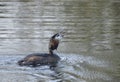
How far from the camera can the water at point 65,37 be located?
11.4m

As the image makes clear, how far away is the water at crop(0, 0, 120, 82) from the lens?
37.5 ft

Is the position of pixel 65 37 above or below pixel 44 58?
below

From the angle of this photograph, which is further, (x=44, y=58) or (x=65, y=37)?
(x=65, y=37)

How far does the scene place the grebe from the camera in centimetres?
1213

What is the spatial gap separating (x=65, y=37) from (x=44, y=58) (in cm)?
302

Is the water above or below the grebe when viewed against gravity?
below

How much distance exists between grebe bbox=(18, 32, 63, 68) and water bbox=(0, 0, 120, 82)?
0.19 meters

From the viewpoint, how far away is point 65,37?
15.4 metres

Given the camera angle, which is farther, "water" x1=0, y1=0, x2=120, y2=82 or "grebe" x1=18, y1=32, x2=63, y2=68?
"grebe" x1=18, y1=32, x2=63, y2=68

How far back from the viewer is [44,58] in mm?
12492

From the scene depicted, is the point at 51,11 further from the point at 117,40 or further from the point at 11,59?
the point at 11,59

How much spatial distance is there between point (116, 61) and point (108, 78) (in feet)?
4.44

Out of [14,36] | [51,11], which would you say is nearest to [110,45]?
[14,36]

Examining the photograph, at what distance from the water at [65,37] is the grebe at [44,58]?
186 mm
